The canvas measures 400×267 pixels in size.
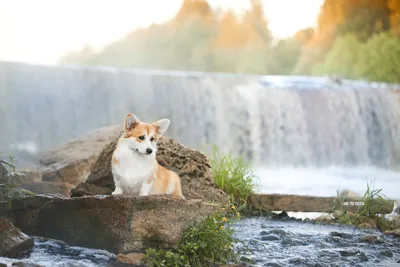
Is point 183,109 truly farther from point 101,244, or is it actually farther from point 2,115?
point 101,244

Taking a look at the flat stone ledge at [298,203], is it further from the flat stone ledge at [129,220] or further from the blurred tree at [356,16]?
the blurred tree at [356,16]

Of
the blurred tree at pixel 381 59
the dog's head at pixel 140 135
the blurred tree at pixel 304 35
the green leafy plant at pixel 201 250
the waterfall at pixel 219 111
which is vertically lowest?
the green leafy plant at pixel 201 250

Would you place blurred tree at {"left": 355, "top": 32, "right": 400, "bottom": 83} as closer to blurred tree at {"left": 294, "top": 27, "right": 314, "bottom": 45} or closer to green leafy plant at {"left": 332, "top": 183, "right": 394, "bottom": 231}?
blurred tree at {"left": 294, "top": 27, "right": 314, "bottom": 45}

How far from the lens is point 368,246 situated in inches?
127

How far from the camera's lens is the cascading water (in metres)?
6.55

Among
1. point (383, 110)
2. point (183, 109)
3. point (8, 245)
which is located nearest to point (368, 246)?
point (8, 245)

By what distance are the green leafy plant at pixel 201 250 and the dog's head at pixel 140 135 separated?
0.40m

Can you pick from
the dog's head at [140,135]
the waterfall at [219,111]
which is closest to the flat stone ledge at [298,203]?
the dog's head at [140,135]

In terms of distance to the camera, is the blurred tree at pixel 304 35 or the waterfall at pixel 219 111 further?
the blurred tree at pixel 304 35

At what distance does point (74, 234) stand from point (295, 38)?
34.7 feet

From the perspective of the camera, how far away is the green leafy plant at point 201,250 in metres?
2.40

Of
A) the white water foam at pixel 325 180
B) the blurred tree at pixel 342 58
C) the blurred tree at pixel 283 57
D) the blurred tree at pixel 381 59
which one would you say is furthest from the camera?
the blurred tree at pixel 283 57

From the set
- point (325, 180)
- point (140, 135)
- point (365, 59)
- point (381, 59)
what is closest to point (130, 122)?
point (140, 135)

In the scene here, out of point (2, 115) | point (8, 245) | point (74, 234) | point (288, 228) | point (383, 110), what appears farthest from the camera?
point (383, 110)
